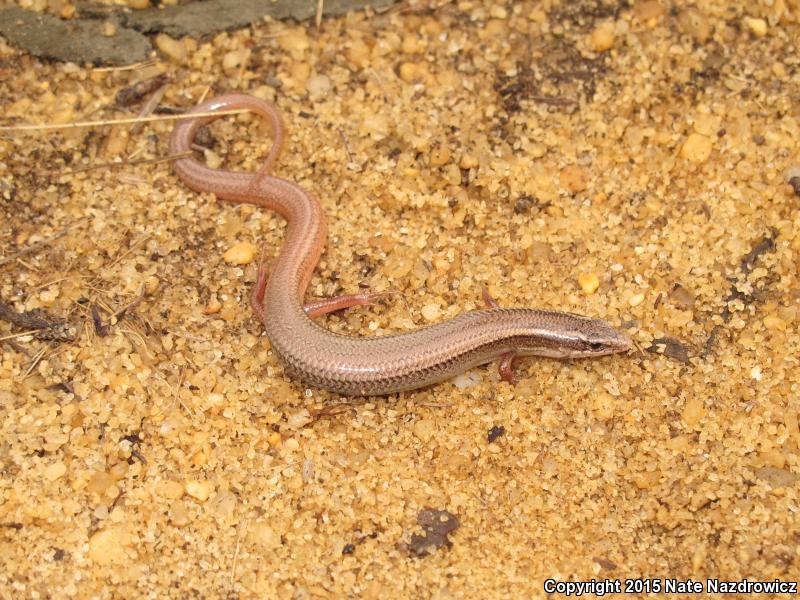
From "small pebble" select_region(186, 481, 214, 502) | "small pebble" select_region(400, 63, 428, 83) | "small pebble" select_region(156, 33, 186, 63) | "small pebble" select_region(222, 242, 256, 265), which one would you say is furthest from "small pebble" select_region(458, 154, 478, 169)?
"small pebble" select_region(186, 481, 214, 502)

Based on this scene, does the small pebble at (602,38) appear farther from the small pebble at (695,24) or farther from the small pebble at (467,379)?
the small pebble at (467,379)

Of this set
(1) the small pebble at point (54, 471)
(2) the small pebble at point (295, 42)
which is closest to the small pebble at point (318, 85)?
(2) the small pebble at point (295, 42)

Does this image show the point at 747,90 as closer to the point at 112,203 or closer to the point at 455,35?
the point at 455,35

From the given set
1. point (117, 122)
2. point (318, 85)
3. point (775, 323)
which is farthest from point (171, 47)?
point (775, 323)

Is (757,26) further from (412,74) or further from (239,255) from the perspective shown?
(239,255)

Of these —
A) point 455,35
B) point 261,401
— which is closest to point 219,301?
point 261,401

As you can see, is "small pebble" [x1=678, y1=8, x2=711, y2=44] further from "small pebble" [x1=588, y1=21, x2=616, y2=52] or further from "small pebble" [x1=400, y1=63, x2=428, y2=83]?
"small pebble" [x1=400, y1=63, x2=428, y2=83]

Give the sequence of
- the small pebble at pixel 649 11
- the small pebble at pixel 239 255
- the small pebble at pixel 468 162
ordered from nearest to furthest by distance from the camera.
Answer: the small pebble at pixel 239 255, the small pebble at pixel 468 162, the small pebble at pixel 649 11

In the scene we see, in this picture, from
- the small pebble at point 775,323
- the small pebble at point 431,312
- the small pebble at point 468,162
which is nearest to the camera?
the small pebble at point 775,323
